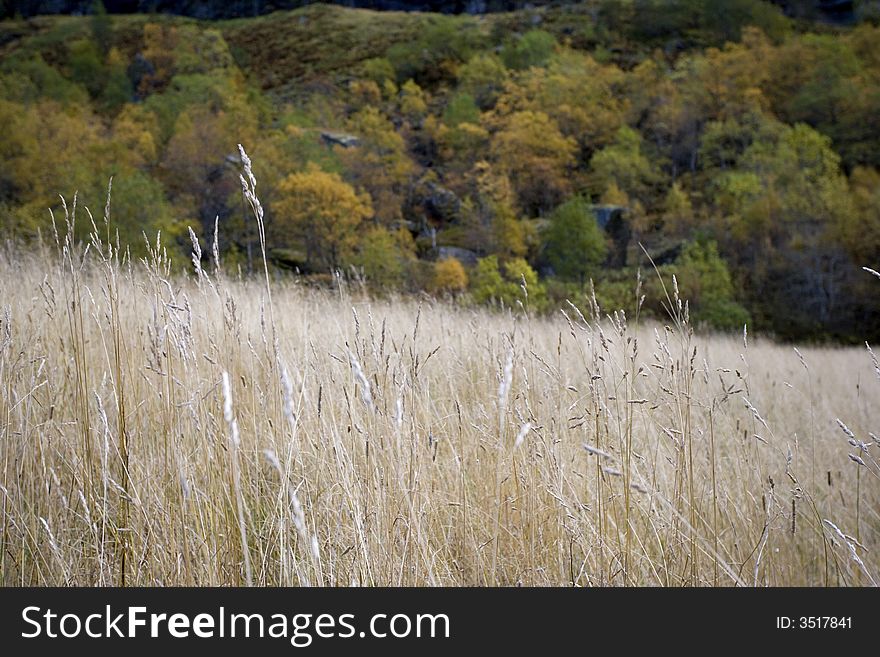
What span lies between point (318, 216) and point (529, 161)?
18268 mm

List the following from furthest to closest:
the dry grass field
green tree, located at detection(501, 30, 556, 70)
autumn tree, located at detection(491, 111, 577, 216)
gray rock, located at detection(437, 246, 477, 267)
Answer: green tree, located at detection(501, 30, 556, 70)
autumn tree, located at detection(491, 111, 577, 216)
gray rock, located at detection(437, 246, 477, 267)
the dry grass field

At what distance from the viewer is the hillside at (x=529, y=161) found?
31.9 meters

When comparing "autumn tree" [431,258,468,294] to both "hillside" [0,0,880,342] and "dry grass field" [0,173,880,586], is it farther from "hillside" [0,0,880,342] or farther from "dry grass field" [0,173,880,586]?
"dry grass field" [0,173,880,586]

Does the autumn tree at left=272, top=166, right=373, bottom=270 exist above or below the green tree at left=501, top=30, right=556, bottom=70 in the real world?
below

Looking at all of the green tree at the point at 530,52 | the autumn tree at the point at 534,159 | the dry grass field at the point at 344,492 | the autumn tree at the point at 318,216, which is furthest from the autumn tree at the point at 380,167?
the dry grass field at the point at 344,492

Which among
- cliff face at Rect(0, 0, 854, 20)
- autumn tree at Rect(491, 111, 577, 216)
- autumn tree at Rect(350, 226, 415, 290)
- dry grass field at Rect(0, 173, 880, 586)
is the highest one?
cliff face at Rect(0, 0, 854, 20)

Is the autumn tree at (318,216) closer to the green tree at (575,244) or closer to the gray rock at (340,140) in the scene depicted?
the green tree at (575,244)

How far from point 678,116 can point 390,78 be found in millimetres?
34683

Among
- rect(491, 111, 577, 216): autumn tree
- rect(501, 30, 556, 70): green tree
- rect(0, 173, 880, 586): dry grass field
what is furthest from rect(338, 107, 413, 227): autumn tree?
rect(0, 173, 880, 586): dry grass field

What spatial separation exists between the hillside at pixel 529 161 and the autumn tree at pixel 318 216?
0.43 ft

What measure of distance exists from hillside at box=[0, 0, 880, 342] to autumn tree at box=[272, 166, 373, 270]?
0.13 m

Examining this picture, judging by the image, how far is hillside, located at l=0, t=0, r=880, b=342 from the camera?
105 ft

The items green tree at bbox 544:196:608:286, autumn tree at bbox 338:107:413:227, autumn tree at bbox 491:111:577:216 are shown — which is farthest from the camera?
autumn tree at bbox 491:111:577:216
